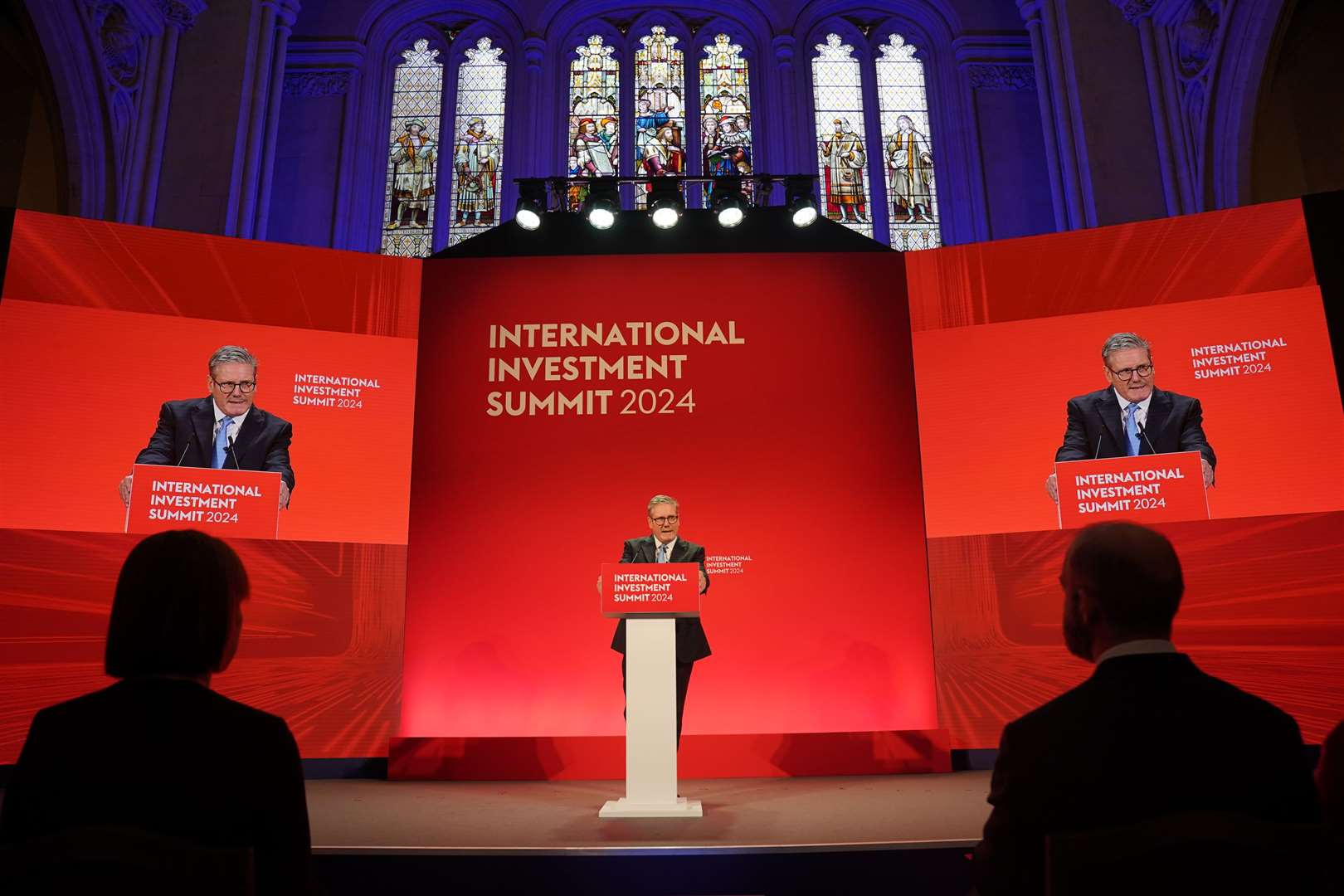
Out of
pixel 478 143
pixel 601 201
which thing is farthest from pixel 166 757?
pixel 478 143

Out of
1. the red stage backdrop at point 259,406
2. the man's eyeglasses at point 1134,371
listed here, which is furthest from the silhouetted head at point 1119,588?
the red stage backdrop at point 259,406

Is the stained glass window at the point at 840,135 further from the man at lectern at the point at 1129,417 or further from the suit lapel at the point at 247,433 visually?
the suit lapel at the point at 247,433

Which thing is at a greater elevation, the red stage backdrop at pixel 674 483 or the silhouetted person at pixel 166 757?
the red stage backdrop at pixel 674 483

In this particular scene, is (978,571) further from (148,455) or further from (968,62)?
(968,62)

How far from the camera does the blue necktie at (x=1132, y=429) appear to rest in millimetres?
6012

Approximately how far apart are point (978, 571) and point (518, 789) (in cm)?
319

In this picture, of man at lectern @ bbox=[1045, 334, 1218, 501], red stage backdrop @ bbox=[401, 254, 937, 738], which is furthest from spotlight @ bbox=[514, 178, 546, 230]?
man at lectern @ bbox=[1045, 334, 1218, 501]

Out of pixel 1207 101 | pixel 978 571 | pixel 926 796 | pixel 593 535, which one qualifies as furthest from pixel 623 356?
pixel 1207 101

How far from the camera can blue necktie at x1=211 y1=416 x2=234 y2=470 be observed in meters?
5.93

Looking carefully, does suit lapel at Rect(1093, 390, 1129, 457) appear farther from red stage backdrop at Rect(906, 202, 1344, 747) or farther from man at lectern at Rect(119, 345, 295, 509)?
man at lectern at Rect(119, 345, 295, 509)

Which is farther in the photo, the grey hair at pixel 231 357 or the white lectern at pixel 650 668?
the grey hair at pixel 231 357

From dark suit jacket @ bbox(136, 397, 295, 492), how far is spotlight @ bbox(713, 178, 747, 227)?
330cm

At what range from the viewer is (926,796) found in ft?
15.6

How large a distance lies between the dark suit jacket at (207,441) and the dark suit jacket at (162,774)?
15.9 feet
